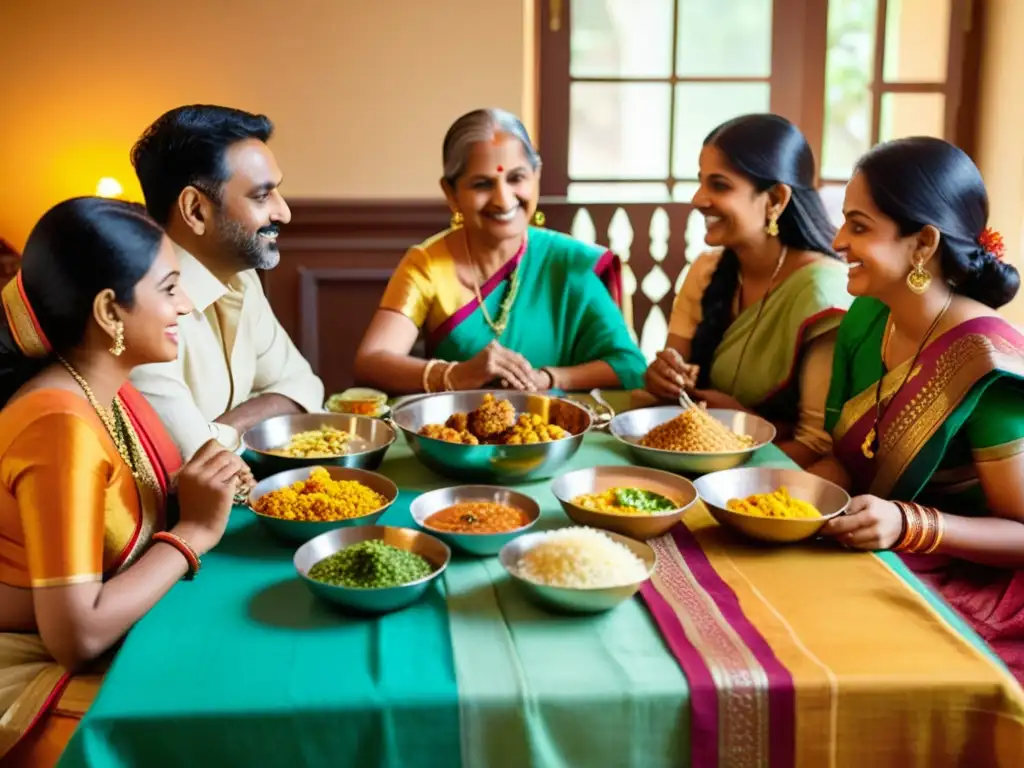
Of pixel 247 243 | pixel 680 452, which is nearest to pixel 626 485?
pixel 680 452

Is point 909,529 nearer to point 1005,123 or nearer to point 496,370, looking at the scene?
point 496,370

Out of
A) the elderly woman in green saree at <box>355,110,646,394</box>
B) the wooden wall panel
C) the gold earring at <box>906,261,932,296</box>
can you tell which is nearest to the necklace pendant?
the gold earring at <box>906,261,932,296</box>

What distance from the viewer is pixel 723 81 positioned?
440 centimetres

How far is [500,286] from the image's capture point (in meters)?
3.02

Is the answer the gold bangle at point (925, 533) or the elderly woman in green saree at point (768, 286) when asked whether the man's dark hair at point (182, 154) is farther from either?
the gold bangle at point (925, 533)

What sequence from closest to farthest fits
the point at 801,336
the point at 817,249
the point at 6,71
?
the point at 801,336, the point at 817,249, the point at 6,71

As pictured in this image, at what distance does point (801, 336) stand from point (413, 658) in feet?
5.19

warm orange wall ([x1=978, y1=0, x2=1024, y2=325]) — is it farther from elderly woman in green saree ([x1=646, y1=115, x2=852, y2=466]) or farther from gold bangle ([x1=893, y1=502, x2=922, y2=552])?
gold bangle ([x1=893, y1=502, x2=922, y2=552])

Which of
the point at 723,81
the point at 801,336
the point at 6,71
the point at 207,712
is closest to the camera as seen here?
the point at 207,712

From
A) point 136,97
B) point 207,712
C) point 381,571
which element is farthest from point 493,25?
point 207,712

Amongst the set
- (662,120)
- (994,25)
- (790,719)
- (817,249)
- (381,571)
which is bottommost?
(790,719)

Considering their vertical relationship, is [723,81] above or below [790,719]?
above

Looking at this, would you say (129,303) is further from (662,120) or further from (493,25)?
(662,120)

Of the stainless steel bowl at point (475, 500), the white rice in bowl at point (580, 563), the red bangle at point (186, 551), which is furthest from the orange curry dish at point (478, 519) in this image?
the red bangle at point (186, 551)
